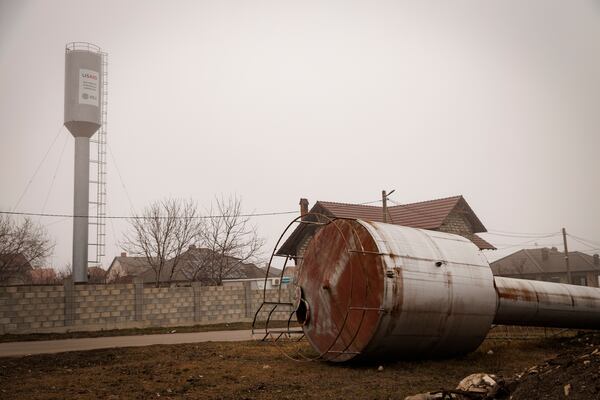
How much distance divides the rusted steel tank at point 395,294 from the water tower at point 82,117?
922 inches

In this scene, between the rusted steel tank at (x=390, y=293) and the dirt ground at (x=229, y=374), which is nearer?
the dirt ground at (x=229, y=374)

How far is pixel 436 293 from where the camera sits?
361 inches

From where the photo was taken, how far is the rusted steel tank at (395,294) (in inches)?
343

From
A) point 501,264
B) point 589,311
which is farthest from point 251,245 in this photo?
point 501,264

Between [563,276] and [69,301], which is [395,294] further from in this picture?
[563,276]

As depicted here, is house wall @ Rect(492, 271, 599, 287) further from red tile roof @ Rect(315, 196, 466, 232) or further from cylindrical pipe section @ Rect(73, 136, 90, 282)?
cylindrical pipe section @ Rect(73, 136, 90, 282)

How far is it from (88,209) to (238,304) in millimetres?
12435

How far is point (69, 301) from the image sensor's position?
18.8 metres

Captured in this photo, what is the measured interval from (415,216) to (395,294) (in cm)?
2028

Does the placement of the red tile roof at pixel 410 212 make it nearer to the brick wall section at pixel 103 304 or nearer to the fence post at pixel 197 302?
the fence post at pixel 197 302

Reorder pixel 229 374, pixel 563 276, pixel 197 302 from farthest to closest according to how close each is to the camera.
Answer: pixel 563 276
pixel 197 302
pixel 229 374

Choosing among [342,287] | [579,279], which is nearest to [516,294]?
Result: [342,287]

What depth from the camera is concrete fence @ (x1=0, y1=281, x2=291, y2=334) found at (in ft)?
58.5

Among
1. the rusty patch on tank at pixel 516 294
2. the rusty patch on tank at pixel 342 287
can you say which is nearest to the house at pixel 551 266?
the rusty patch on tank at pixel 516 294
